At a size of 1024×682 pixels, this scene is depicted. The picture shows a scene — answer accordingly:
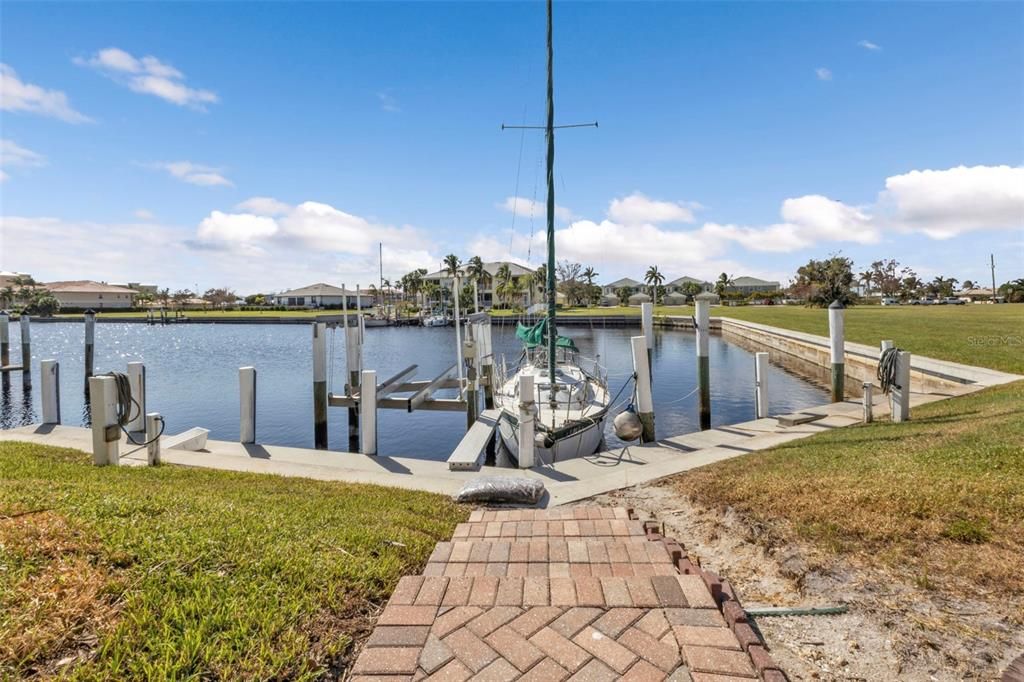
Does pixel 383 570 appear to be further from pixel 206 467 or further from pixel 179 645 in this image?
pixel 206 467

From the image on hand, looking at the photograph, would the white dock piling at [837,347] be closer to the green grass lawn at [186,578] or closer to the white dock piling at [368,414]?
the white dock piling at [368,414]

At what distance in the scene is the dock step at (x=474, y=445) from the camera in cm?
825

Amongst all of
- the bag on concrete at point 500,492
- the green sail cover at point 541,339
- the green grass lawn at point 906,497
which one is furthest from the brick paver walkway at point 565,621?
the green sail cover at point 541,339

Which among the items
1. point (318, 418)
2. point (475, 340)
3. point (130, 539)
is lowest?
point (318, 418)

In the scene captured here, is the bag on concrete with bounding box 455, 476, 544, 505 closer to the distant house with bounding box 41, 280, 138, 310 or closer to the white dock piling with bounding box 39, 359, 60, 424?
the white dock piling with bounding box 39, 359, 60, 424

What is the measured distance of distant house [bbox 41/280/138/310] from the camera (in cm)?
10869

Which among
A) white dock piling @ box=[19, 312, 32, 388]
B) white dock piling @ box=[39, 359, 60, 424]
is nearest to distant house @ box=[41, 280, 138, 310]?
white dock piling @ box=[19, 312, 32, 388]

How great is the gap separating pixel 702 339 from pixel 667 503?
298 inches

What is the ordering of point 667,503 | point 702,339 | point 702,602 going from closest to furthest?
1. point 702,602
2. point 667,503
3. point 702,339

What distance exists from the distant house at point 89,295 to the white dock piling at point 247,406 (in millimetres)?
127351

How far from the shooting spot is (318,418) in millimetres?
13297

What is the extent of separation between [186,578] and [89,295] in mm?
142819

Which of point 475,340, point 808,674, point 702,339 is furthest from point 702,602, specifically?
point 475,340

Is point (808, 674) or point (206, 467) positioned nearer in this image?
point (808, 674)
